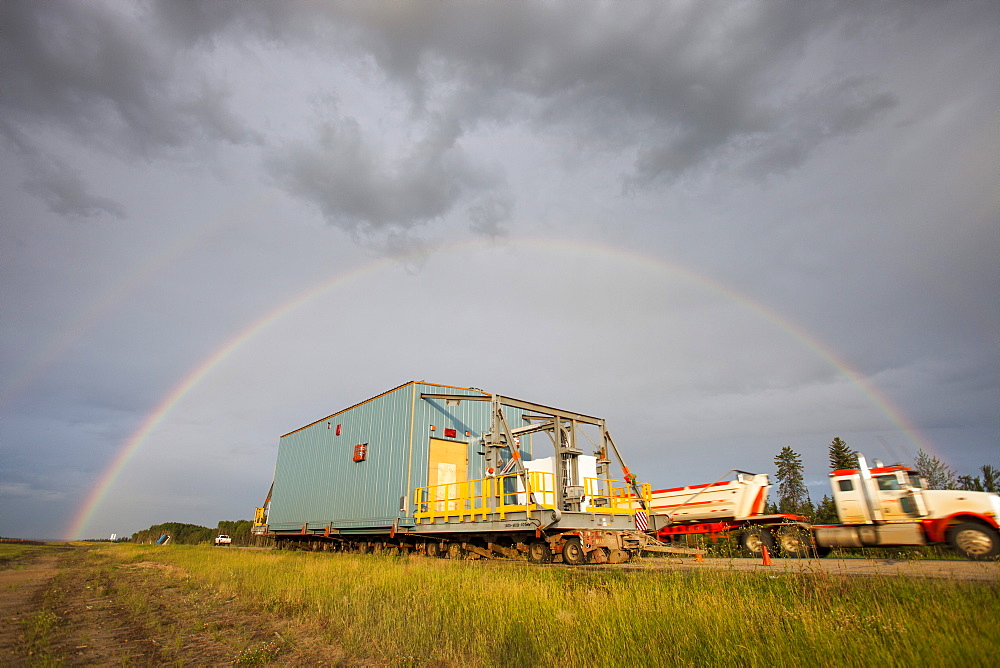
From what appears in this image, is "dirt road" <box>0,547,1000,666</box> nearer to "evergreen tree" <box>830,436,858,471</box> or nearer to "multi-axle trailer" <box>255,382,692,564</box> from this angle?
"multi-axle trailer" <box>255,382,692,564</box>

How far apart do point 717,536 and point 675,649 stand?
15.4 metres

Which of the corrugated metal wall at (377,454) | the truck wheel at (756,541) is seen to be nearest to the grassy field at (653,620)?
the corrugated metal wall at (377,454)

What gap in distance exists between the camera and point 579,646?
5.34m

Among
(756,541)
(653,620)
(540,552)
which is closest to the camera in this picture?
(653,620)

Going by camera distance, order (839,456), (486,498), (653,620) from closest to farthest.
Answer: (653,620), (486,498), (839,456)

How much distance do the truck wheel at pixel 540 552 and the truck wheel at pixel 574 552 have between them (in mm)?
423

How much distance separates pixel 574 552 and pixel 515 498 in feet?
14.4

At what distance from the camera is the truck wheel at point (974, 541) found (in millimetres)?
12562

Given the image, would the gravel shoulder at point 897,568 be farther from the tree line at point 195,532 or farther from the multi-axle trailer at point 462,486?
the tree line at point 195,532

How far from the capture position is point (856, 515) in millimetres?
15562

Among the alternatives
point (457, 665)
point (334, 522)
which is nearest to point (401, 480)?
point (334, 522)

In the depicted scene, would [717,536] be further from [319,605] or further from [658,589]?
[319,605]

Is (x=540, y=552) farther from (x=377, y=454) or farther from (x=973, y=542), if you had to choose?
(x=973, y=542)

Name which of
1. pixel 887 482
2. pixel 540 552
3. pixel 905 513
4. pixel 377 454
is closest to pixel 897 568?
pixel 905 513
